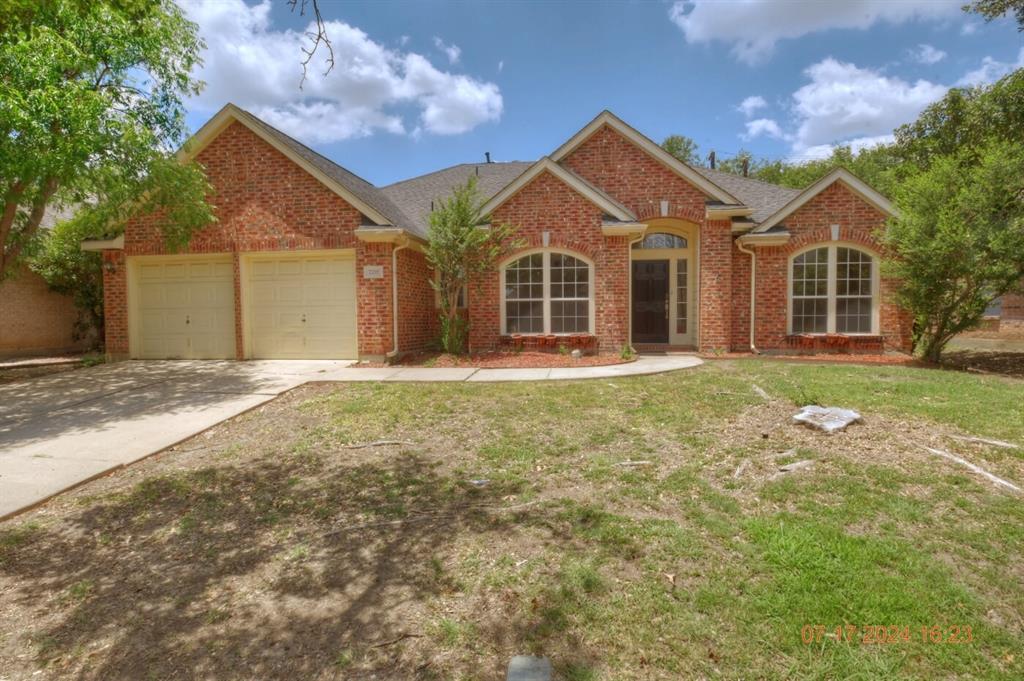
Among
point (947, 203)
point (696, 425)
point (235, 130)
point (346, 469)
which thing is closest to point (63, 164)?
point (235, 130)

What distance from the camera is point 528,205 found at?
12.2 metres

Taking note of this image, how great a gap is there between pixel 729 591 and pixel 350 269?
10321mm

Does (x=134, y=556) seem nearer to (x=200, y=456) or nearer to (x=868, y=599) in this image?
(x=200, y=456)

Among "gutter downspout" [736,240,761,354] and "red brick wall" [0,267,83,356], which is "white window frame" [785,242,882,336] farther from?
"red brick wall" [0,267,83,356]

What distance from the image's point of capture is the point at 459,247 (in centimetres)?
1116

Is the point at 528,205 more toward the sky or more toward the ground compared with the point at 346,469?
more toward the sky

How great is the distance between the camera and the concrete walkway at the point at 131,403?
5.24 m

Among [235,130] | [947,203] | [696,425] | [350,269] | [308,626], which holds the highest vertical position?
[235,130]

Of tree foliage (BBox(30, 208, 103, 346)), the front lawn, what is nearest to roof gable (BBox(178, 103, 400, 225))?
tree foliage (BBox(30, 208, 103, 346))

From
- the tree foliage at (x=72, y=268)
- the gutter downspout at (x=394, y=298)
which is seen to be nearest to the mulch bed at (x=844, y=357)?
the gutter downspout at (x=394, y=298)

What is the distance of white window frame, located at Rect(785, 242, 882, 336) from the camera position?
12.1m

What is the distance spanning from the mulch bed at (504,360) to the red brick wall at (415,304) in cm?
52

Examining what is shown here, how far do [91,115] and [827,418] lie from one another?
1105cm

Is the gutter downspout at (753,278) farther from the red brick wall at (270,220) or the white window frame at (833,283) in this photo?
the red brick wall at (270,220)
